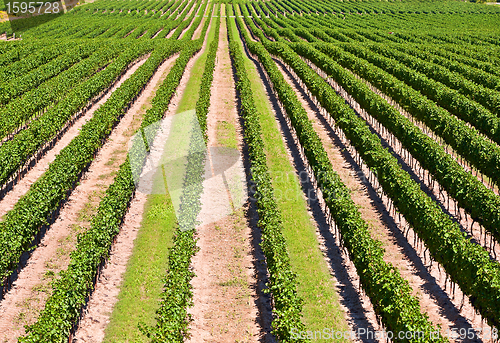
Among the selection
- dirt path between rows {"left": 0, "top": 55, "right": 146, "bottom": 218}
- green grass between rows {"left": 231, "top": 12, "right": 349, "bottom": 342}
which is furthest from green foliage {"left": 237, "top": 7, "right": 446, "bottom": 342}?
dirt path between rows {"left": 0, "top": 55, "right": 146, "bottom": 218}

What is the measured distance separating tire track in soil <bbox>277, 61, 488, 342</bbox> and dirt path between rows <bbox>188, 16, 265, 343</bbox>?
7.70 metres

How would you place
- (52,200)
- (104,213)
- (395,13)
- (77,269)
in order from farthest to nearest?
(395,13)
(52,200)
(104,213)
(77,269)

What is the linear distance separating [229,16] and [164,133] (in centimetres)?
9927

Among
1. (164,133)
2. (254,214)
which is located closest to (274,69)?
(164,133)

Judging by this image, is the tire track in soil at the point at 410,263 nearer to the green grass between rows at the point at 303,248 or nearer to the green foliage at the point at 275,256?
the green grass between rows at the point at 303,248

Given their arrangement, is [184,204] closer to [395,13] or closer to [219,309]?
[219,309]

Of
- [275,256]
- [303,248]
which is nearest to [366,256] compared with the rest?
[275,256]

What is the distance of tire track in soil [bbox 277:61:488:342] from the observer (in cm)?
2105

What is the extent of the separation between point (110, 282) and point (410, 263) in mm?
15914

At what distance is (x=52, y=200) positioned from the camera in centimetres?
2772

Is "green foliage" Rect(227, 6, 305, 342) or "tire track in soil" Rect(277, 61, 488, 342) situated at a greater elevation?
"green foliage" Rect(227, 6, 305, 342)

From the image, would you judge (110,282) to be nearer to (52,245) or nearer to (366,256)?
(52,245)

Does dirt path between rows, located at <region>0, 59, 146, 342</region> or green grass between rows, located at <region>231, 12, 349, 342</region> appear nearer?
dirt path between rows, located at <region>0, 59, 146, 342</region>

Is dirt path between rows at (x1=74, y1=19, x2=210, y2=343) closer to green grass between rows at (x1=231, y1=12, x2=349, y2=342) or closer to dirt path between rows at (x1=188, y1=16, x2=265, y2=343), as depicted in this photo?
dirt path between rows at (x1=188, y1=16, x2=265, y2=343)
